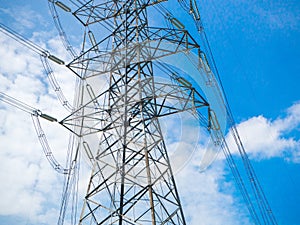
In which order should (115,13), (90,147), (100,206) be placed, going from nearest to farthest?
(100,206) < (90,147) < (115,13)

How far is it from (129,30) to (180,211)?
831cm

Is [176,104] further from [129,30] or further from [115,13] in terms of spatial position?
[115,13]

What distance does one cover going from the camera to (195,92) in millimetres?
9602

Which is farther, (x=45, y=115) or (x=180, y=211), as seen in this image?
(x=45, y=115)

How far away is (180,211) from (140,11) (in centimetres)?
934

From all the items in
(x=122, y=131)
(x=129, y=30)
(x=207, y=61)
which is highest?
(x=129, y=30)

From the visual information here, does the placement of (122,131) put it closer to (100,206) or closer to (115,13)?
(100,206)

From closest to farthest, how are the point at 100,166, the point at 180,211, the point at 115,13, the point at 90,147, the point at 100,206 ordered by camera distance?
the point at 180,211, the point at 100,206, the point at 100,166, the point at 90,147, the point at 115,13

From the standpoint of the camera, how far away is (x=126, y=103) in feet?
32.2

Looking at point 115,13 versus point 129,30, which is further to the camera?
point 115,13

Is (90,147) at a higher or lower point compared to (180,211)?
higher

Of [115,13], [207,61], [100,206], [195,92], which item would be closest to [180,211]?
[100,206]

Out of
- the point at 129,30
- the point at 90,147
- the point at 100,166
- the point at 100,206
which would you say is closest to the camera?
the point at 100,206

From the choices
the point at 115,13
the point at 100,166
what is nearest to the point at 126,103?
the point at 100,166
